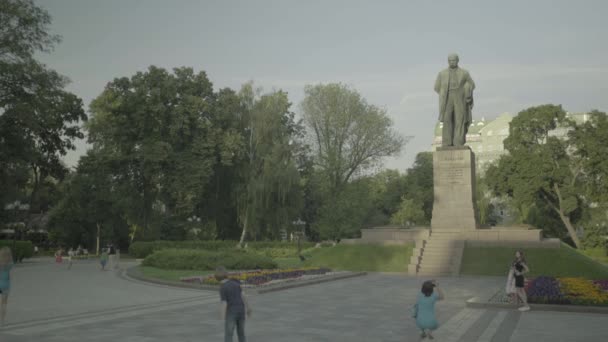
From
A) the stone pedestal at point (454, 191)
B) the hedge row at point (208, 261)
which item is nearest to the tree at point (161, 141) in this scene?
the hedge row at point (208, 261)

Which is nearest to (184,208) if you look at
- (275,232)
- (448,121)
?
(275,232)

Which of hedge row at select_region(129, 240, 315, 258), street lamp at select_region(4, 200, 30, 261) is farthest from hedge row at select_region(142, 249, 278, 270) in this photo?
street lamp at select_region(4, 200, 30, 261)

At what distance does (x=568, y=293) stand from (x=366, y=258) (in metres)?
14.9

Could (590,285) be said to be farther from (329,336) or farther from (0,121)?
(0,121)

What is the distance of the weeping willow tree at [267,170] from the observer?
45.2 meters

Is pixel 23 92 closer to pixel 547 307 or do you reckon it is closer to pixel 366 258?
pixel 366 258

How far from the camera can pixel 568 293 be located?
1504cm

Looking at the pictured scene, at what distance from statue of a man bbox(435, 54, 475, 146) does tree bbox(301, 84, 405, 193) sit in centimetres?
2198

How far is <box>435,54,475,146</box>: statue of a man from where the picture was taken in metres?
30.7

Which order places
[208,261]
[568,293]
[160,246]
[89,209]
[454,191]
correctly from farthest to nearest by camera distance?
[89,209] → [160,246] → [454,191] → [208,261] → [568,293]

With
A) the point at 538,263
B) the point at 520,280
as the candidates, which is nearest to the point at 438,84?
the point at 538,263

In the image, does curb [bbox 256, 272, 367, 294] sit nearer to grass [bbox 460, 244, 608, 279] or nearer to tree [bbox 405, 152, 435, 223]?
grass [bbox 460, 244, 608, 279]

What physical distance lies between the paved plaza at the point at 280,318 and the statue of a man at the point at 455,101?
12.8 m

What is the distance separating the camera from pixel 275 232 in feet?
159
